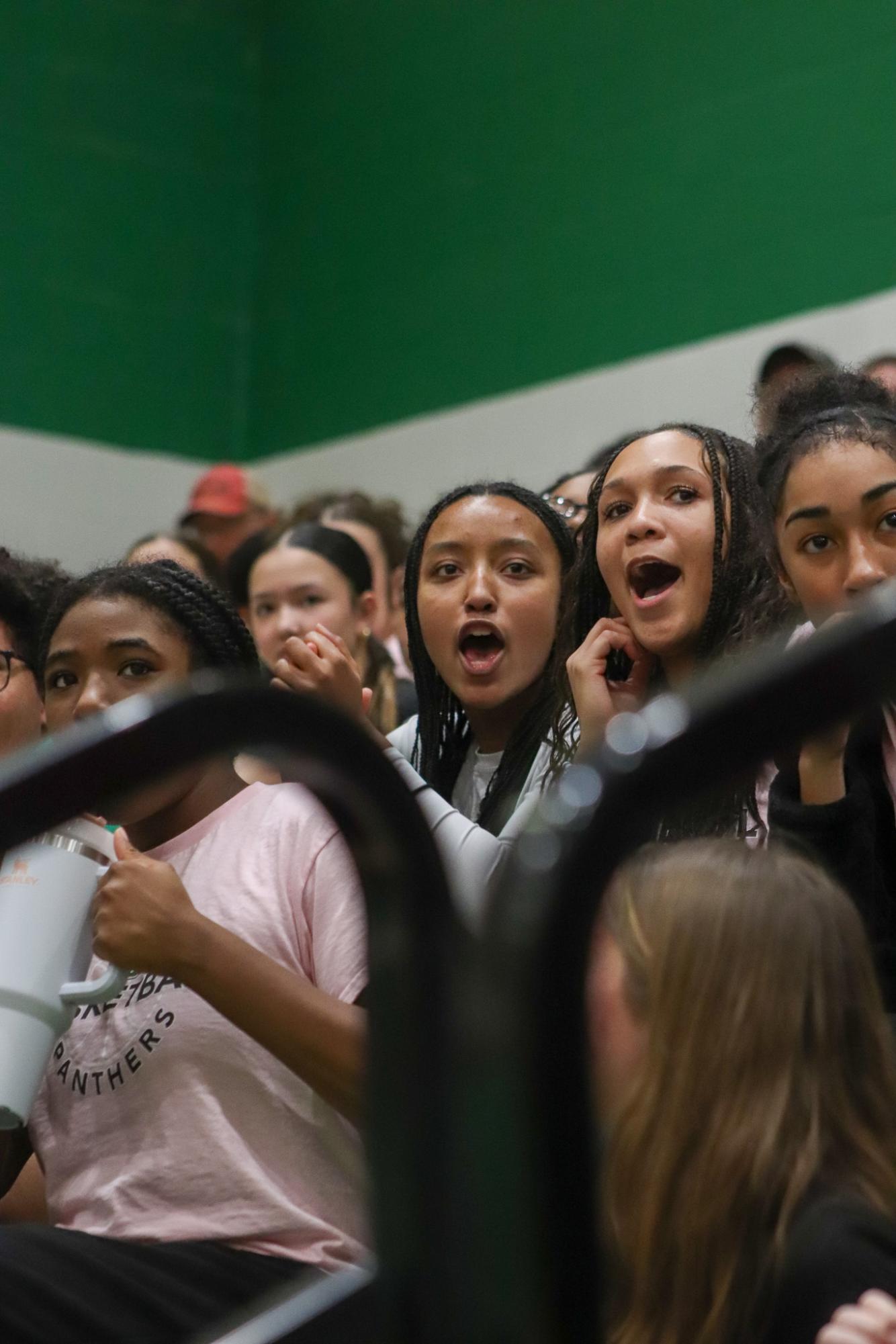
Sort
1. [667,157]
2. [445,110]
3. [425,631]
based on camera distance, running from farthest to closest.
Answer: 1. [445,110]
2. [667,157]
3. [425,631]

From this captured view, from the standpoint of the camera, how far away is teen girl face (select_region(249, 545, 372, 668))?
9.55 feet

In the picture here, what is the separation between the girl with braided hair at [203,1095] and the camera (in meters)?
1.28

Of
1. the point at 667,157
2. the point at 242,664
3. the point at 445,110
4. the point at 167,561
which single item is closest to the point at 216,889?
the point at 242,664

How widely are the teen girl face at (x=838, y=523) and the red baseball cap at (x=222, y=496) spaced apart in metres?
2.41

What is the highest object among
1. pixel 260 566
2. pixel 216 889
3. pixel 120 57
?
pixel 120 57

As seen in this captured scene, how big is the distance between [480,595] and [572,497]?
55cm

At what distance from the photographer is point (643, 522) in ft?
6.04

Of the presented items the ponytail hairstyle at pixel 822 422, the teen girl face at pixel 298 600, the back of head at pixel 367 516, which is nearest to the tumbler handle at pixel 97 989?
the ponytail hairstyle at pixel 822 422

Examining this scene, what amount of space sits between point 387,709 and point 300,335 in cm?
254

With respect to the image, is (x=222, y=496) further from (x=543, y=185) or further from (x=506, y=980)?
(x=506, y=980)

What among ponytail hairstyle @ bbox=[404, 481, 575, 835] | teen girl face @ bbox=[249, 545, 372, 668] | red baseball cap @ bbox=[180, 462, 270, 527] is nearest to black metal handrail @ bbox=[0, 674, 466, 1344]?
ponytail hairstyle @ bbox=[404, 481, 575, 835]

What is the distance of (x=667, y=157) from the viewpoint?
12.8 ft

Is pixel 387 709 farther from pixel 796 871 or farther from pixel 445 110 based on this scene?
pixel 445 110

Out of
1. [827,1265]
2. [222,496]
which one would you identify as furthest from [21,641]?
[222,496]
